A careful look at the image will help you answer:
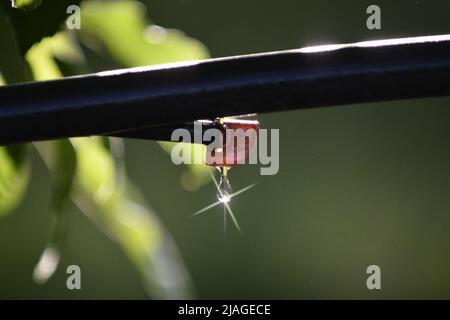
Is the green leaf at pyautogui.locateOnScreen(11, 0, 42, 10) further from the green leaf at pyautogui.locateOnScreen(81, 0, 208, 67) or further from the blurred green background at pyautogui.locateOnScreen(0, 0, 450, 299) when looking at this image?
the blurred green background at pyautogui.locateOnScreen(0, 0, 450, 299)

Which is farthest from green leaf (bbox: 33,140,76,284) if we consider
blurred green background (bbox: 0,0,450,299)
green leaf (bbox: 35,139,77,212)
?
blurred green background (bbox: 0,0,450,299)

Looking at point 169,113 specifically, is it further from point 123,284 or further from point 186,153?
point 123,284

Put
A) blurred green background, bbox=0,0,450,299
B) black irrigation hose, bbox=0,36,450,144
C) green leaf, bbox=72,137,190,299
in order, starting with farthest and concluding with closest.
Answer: blurred green background, bbox=0,0,450,299
green leaf, bbox=72,137,190,299
black irrigation hose, bbox=0,36,450,144

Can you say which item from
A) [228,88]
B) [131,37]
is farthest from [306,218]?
[228,88]

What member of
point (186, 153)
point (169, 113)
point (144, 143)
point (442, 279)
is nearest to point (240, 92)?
point (169, 113)

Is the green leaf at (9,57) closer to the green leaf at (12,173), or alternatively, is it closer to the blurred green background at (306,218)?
the green leaf at (12,173)
